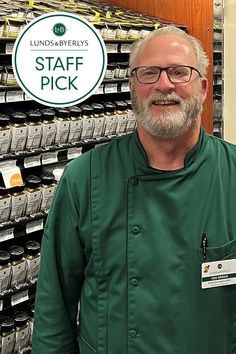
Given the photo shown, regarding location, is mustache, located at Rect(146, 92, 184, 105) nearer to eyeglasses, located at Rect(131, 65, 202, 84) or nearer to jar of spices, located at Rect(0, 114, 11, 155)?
eyeglasses, located at Rect(131, 65, 202, 84)

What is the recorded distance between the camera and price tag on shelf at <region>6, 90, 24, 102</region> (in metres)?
3.21

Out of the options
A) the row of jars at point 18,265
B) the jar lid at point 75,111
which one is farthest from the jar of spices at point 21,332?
the jar lid at point 75,111

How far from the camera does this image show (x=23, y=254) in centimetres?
346

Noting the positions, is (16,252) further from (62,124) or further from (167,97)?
(167,97)

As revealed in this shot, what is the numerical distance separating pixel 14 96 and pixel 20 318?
1332 millimetres

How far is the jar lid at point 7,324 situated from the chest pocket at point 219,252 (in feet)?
7.18

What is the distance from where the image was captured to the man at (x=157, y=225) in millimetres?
Answer: 1406

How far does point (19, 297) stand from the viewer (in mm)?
3447

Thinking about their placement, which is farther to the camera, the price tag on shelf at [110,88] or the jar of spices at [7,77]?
the price tag on shelf at [110,88]

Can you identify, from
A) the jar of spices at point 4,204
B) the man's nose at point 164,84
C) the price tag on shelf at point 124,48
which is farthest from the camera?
the price tag on shelf at point 124,48

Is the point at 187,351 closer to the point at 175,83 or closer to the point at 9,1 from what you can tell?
the point at 175,83

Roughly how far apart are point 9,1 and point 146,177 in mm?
2613

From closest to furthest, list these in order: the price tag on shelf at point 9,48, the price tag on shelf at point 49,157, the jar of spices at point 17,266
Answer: the price tag on shelf at point 9,48 → the jar of spices at point 17,266 → the price tag on shelf at point 49,157

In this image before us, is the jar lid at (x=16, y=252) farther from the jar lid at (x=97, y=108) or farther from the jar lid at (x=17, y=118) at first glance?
the jar lid at (x=97, y=108)
